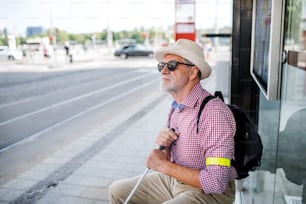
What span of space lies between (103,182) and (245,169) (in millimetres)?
2391

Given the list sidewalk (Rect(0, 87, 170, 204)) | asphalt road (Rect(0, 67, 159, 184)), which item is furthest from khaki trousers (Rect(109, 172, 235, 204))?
asphalt road (Rect(0, 67, 159, 184))

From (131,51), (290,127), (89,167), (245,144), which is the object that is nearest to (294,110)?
(290,127)

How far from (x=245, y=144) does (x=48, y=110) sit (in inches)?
283

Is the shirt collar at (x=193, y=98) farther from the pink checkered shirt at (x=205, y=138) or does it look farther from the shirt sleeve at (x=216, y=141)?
the shirt sleeve at (x=216, y=141)

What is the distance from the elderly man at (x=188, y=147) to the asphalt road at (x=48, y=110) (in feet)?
8.96

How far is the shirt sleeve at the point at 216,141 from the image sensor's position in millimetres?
1678

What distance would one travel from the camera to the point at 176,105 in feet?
6.64

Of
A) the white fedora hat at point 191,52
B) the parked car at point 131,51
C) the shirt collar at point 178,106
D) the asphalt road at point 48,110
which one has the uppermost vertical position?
the white fedora hat at point 191,52

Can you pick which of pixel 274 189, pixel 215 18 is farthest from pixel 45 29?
pixel 274 189

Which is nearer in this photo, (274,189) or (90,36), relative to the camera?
(274,189)

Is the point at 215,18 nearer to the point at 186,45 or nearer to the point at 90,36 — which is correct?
the point at 186,45

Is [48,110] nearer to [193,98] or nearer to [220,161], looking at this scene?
[193,98]

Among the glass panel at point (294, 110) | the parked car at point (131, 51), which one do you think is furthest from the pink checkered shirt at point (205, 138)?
the parked car at point (131, 51)

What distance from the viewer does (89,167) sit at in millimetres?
4441
